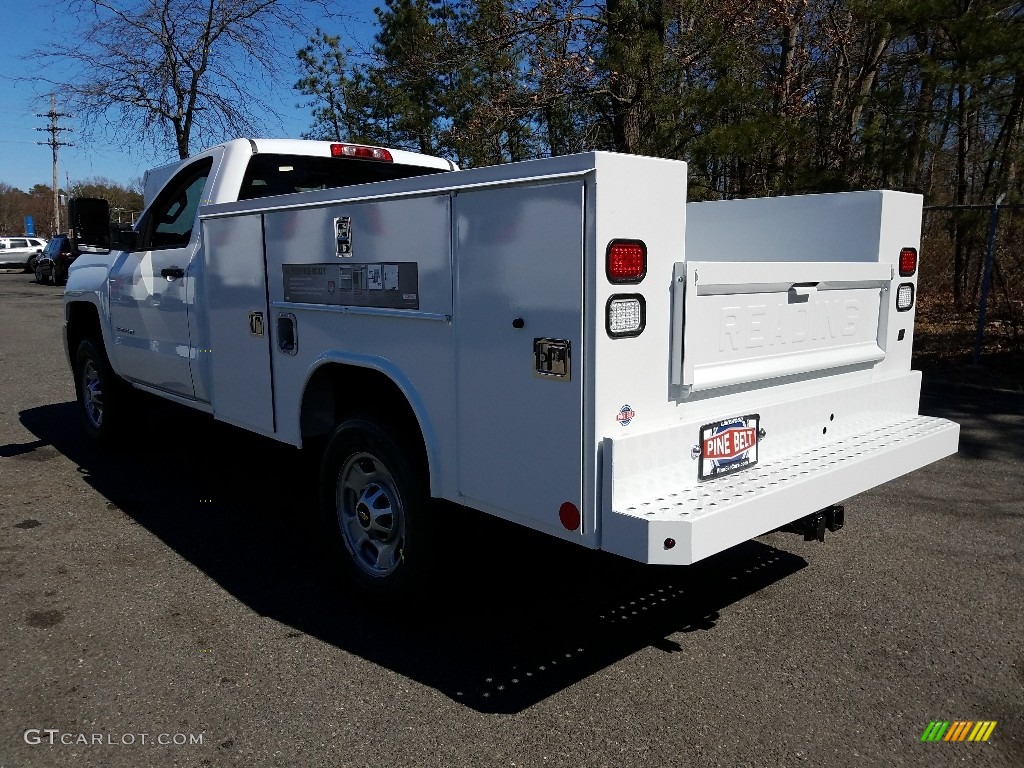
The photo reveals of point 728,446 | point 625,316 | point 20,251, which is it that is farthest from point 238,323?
point 20,251

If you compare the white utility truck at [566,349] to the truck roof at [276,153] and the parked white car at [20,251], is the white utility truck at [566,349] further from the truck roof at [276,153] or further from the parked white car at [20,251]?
the parked white car at [20,251]

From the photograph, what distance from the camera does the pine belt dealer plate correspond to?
3113mm

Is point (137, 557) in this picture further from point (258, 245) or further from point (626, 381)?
point (626, 381)

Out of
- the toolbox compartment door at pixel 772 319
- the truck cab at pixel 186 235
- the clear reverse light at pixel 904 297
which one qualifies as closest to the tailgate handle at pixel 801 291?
the toolbox compartment door at pixel 772 319

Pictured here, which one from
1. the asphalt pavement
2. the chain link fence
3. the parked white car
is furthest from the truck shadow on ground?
the parked white car

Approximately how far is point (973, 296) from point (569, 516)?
12073mm

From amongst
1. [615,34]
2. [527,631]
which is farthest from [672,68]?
[527,631]

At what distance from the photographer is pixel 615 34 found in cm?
1039

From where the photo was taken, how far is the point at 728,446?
323 centimetres

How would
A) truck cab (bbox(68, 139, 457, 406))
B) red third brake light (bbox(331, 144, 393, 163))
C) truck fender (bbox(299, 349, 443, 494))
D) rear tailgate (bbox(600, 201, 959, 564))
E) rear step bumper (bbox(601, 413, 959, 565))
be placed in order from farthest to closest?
red third brake light (bbox(331, 144, 393, 163)), truck cab (bbox(68, 139, 457, 406)), truck fender (bbox(299, 349, 443, 494)), rear tailgate (bbox(600, 201, 959, 564)), rear step bumper (bbox(601, 413, 959, 565))

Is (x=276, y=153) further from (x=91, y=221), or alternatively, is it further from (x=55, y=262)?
(x=55, y=262)

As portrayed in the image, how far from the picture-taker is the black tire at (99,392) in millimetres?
6742

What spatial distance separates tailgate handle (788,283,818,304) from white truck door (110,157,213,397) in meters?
3.45

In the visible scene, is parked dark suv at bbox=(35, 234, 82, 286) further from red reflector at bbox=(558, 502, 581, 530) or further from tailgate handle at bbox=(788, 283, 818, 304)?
red reflector at bbox=(558, 502, 581, 530)
